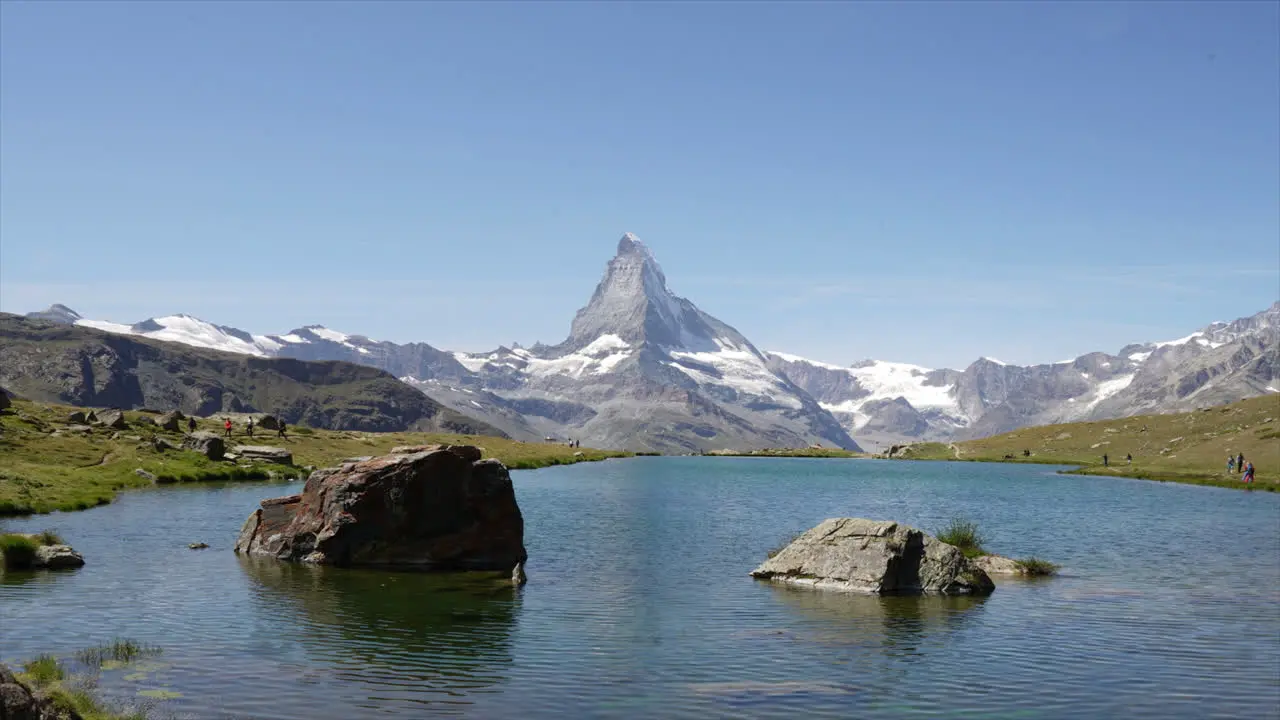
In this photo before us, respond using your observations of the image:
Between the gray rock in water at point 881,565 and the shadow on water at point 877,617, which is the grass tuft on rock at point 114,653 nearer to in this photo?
the shadow on water at point 877,617

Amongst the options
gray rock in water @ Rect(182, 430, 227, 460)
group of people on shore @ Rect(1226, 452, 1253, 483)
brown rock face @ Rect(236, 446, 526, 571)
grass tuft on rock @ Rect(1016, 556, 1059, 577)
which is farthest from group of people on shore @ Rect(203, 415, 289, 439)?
group of people on shore @ Rect(1226, 452, 1253, 483)

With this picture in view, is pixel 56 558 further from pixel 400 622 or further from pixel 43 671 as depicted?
pixel 43 671

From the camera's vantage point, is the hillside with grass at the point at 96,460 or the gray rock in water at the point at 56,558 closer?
the gray rock in water at the point at 56,558

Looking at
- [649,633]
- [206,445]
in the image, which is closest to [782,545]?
[649,633]

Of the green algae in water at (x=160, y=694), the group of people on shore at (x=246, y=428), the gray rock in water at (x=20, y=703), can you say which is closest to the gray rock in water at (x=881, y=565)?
the green algae in water at (x=160, y=694)

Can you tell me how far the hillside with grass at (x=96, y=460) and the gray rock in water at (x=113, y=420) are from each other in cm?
61

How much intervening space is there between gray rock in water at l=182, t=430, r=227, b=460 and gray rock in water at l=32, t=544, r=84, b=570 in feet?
246

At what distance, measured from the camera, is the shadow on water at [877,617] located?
33.5 metres

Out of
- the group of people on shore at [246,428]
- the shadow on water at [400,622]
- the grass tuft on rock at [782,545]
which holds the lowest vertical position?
the shadow on water at [400,622]

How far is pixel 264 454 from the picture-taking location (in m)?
123

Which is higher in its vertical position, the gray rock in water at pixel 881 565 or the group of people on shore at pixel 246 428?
the group of people on shore at pixel 246 428

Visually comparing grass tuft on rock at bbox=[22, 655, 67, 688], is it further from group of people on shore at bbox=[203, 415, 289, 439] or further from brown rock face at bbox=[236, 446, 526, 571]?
group of people on shore at bbox=[203, 415, 289, 439]

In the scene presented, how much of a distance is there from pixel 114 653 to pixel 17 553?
65.0ft

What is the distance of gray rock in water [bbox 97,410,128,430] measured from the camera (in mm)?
120875
